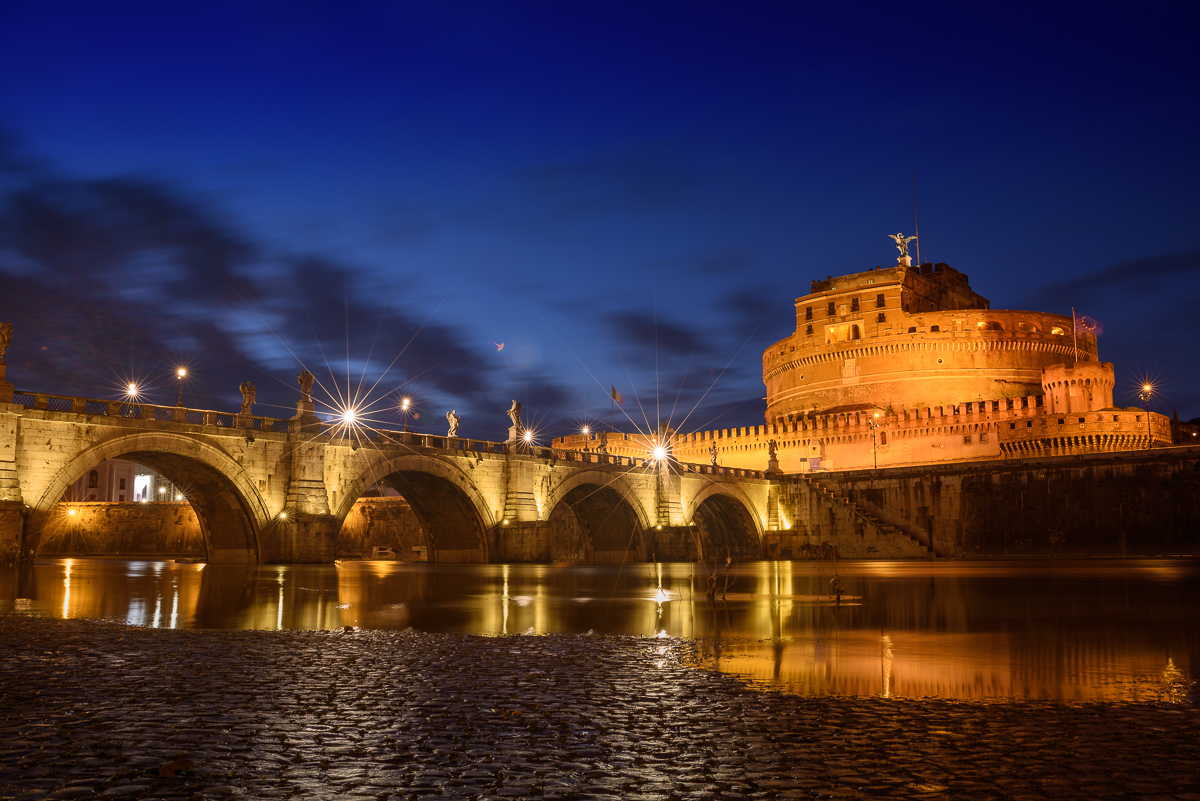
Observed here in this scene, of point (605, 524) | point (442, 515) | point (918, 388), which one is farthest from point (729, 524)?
point (918, 388)

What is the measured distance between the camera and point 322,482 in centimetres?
3584

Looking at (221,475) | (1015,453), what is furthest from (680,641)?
(1015,453)

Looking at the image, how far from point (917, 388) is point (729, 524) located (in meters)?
27.5

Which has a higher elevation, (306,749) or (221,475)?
(221,475)

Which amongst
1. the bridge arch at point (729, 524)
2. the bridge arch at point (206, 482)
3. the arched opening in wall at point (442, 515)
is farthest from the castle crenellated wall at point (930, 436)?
the bridge arch at point (206, 482)

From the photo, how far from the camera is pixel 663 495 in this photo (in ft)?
175

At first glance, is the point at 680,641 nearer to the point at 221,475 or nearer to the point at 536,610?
the point at 536,610

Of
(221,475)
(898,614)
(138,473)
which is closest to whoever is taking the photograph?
(898,614)

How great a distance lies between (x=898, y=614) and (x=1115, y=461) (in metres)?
42.0

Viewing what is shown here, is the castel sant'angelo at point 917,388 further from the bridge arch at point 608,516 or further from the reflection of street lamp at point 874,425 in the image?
the bridge arch at point 608,516

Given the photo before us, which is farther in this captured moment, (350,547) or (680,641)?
(350,547)

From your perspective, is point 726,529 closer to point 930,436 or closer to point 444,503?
point 930,436

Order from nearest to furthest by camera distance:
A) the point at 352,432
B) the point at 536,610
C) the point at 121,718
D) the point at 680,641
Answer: the point at 121,718
the point at 680,641
the point at 536,610
the point at 352,432

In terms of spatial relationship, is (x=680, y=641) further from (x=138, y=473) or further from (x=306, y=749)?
(x=138, y=473)
